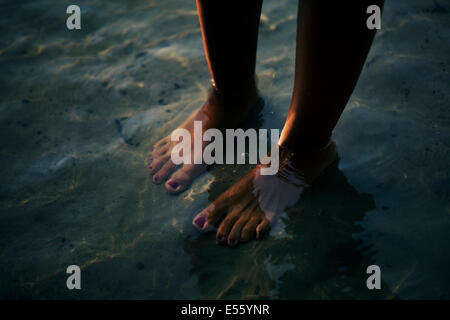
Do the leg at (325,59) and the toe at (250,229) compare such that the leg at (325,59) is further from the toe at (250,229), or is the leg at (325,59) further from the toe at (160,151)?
the toe at (160,151)


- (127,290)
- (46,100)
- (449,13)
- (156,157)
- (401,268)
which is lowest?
(127,290)

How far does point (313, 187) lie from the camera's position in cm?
182

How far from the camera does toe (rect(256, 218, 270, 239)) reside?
5.54ft

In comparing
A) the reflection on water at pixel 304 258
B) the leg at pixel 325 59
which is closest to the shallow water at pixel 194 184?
the reflection on water at pixel 304 258

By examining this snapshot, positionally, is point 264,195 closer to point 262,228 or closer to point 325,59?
point 262,228

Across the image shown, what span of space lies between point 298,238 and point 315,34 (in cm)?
99

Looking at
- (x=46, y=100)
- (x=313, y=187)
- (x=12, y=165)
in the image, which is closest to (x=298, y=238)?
(x=313, y=187)

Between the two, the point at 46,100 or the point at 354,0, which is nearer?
the point at 354,0

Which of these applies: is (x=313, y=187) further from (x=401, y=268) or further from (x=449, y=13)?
(x=449, y=13)

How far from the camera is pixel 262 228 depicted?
170 centimetres

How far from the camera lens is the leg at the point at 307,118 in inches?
48.4

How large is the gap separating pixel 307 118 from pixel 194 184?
0.82 meters
